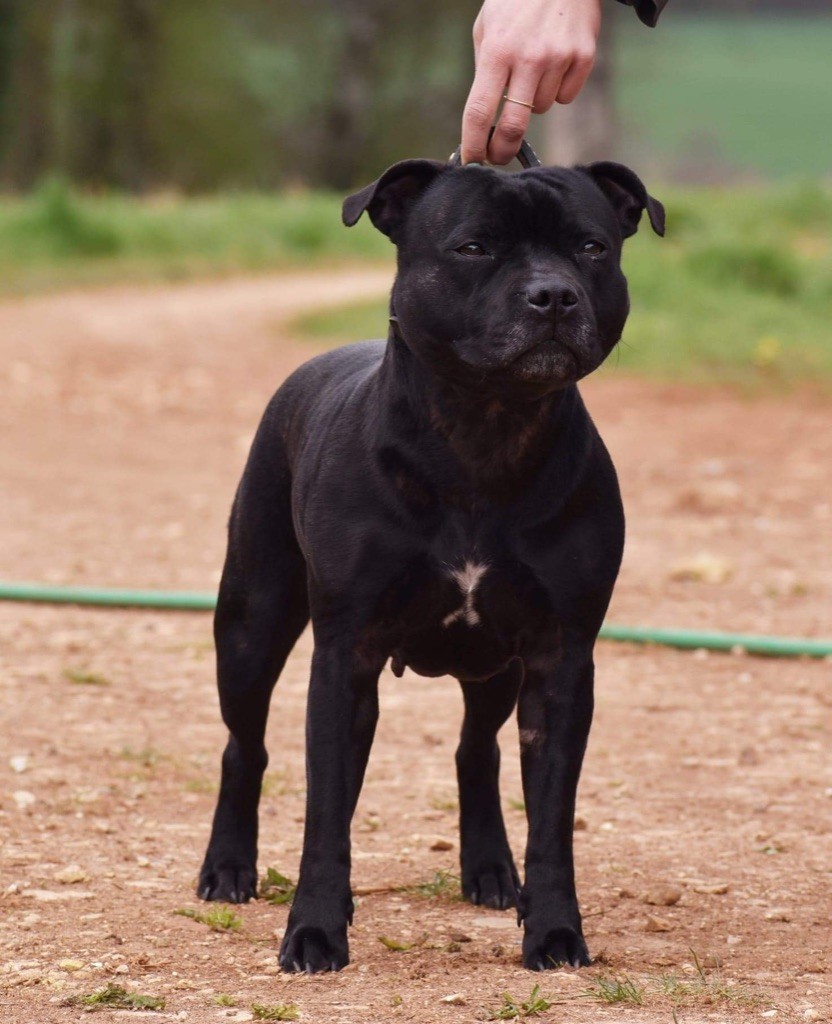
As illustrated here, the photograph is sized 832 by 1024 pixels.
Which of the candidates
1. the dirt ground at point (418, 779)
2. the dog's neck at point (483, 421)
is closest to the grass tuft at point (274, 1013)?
the dirt ground at point (418, 779)

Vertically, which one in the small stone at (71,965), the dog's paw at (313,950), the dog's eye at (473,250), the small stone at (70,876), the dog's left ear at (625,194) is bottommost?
the small stone at (70,876)

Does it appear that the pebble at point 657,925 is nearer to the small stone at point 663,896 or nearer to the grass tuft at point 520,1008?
the small stone at point 663,896

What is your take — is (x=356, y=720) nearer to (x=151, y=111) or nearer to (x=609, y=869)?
(x=609, y=869)

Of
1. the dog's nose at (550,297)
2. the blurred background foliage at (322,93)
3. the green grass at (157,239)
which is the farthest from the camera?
the blurred background foliage at (322,93)

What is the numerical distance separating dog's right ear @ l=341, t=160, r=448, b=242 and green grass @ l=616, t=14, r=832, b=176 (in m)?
27.8

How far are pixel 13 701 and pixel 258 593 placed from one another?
5.82 ft

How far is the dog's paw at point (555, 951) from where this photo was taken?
334 centimetres

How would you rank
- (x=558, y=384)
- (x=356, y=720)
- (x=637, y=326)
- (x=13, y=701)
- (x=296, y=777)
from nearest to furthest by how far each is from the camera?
(x=558, y=384), (x=356, y=720), (x=296, y=777), (x=13, y=701), (x=637, y=326)

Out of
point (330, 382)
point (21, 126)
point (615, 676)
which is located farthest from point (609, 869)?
point (21, 126)

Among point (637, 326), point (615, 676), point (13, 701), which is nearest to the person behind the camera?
point (13, 701)

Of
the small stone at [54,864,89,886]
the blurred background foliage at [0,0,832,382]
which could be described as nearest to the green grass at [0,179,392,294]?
the blurred background foliage at [0,0,832,382]

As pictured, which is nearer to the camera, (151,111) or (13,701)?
(13,701)

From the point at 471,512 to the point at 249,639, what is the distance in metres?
0.78

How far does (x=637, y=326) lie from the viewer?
13.4 metres
